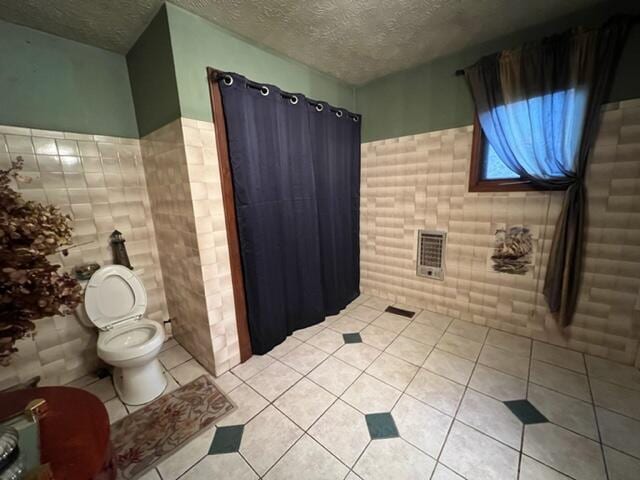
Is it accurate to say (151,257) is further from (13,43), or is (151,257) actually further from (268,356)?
(13,43)

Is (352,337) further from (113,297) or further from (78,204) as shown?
(78,204)

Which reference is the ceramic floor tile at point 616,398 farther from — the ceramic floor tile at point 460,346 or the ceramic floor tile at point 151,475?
the ceramic floor tile at point 151,475

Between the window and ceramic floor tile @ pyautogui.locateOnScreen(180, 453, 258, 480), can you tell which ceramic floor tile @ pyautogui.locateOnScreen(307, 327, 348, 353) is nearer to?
ceramic floor tile @ pyautogui.locateOnScreen(180, 453, 258, 480)

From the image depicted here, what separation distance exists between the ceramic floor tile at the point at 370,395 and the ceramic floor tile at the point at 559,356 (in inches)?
46.6

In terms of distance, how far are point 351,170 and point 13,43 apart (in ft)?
Result: 7.97

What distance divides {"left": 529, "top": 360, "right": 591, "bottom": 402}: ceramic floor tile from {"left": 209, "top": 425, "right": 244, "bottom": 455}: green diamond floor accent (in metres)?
1.85

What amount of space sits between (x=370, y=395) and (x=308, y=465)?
537 mm

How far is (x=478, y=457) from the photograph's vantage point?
1.17 meters

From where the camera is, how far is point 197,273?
1644mm

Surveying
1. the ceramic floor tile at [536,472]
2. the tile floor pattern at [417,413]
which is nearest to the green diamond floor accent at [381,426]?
the tile floor pattern at [417,413]

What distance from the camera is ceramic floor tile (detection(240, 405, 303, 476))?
3.91ft

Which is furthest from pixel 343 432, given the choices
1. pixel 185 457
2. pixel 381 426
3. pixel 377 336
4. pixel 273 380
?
pixel 377 336

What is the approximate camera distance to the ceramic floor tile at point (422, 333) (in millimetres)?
2055

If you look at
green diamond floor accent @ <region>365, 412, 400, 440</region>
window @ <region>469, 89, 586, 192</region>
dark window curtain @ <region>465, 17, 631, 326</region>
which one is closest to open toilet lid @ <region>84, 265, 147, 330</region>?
green diamond floor accent @ <region>365, 412, 400, 440</region>
